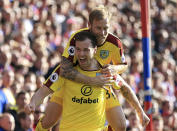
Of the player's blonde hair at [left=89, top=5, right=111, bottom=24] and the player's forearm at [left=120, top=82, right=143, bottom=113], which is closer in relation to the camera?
the player's blonde hair at [left=89, top=5, right=111, bottom=24]

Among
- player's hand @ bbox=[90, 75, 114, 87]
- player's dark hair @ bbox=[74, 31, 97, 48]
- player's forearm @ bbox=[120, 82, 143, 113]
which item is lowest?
player's forearm @ bbox=[120, 82, 143, 113]

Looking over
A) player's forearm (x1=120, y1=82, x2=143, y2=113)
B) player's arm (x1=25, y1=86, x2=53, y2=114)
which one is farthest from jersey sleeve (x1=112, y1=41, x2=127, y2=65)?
player's arm (x1=25, y1=86, x2=53, y2=114)

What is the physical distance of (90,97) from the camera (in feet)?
17.2

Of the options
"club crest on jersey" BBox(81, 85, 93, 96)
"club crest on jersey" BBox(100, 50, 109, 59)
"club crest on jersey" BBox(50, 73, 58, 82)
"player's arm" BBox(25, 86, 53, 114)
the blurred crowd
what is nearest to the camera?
"player's arm" BBox(25, 86, 53, 114)

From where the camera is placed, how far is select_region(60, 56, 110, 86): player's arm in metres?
5.22

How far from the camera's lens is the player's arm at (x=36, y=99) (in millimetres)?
5129

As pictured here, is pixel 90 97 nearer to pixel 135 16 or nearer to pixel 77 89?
pixel 77 89

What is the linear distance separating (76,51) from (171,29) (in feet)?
36.6

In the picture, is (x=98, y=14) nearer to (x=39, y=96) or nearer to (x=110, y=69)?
(x=110, y=69)

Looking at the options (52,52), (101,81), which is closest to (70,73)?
(101,81)

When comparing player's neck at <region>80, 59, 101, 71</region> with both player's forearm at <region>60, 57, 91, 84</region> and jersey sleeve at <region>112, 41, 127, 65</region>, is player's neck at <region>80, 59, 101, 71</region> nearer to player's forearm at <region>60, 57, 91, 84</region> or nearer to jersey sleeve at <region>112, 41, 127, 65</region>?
player's forearm at <region>60, 57, 91, 84</region>

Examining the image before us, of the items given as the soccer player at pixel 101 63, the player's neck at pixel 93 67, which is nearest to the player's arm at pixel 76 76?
the soccer player at pixel 101 63

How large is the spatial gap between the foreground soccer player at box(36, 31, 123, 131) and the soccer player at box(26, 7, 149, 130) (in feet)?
0.26

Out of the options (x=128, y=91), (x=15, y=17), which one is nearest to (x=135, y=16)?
(x=15, y=17)
